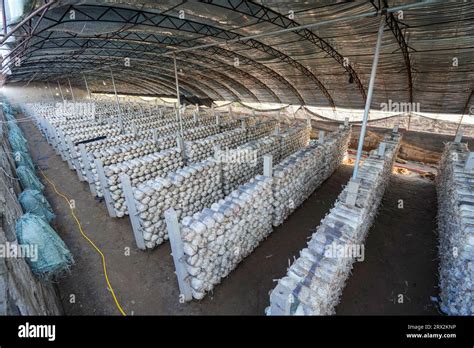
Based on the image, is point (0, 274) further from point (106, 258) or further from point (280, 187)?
point (280, 187)

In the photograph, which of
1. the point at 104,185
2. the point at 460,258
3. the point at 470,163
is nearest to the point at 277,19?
the point at 470,163

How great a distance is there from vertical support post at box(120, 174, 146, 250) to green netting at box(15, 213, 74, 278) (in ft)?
6.59

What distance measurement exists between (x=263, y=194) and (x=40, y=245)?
5.53 metres

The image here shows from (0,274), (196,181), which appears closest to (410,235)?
(196,181)

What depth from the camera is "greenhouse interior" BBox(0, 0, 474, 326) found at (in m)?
5.12

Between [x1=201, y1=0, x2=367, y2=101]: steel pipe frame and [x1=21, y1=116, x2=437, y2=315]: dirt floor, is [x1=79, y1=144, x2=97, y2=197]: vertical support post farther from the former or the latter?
[x1=201, y1=0, x2=367, y2=101]: steel pipe frame

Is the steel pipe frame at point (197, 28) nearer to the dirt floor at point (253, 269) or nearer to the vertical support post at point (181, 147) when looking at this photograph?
the vertical support post at point (181, 147)

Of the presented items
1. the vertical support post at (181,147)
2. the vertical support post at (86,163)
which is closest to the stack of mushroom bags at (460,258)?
the vertical support post at (181,147)

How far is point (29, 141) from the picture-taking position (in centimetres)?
1959

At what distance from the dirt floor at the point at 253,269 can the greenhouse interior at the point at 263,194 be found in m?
0.04

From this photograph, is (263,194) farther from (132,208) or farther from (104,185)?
(104,185)

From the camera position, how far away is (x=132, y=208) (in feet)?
22.4

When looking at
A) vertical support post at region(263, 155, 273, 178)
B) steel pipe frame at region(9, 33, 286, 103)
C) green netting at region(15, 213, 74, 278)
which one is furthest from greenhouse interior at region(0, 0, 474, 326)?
steel pipe frame at region(9, 33, 286, 103)
